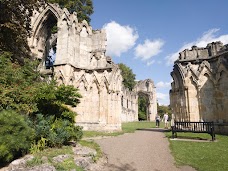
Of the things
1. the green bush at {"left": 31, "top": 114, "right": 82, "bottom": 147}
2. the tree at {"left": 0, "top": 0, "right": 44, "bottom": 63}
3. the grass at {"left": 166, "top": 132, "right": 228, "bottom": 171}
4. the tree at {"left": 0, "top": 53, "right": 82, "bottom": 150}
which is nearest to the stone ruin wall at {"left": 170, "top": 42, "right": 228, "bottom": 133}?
the grass at {"left": 166, "top": 132, "right": 228, "bottom": 171}

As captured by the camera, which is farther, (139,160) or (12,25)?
(12,25)

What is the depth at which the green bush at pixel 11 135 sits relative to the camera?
14.6 ft

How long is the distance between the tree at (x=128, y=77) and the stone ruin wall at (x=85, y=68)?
36.2m

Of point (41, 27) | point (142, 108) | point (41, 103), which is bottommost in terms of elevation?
point (41, 103)

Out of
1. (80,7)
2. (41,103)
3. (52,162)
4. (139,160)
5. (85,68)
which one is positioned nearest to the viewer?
(52,162)

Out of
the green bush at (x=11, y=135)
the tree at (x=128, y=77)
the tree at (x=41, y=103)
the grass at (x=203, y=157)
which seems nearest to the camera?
the green bush at (x=11, y=135)

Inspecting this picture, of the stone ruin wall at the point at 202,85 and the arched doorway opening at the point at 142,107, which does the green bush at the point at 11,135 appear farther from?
the arched doorway opening at the point at 142,107

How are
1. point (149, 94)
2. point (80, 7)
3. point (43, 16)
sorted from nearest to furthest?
point (43, 16) < point (80, 7) < point (149, 94)

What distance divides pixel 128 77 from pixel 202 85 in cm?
4094

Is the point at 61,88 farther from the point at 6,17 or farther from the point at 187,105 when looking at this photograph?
the point at 187,105

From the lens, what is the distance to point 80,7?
23625 mm

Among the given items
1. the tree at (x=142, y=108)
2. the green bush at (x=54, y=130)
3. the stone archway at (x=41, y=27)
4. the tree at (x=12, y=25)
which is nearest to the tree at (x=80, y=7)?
the stone archway at (x=41, y=27)

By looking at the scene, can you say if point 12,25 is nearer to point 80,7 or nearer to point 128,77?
point 80,7

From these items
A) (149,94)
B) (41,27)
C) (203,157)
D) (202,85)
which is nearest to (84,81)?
(41,27)
